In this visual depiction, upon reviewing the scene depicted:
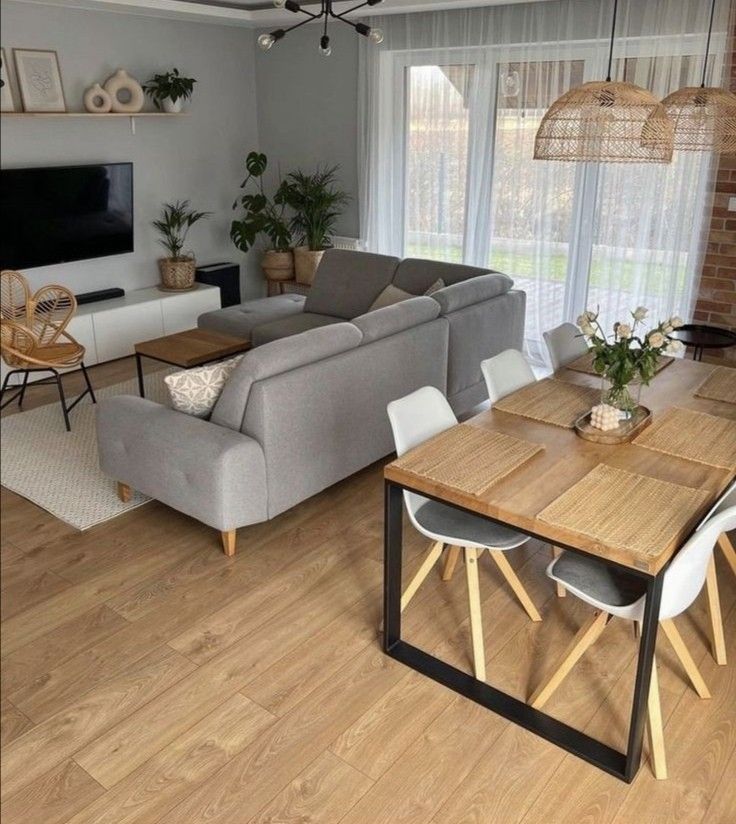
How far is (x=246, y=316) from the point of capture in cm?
504

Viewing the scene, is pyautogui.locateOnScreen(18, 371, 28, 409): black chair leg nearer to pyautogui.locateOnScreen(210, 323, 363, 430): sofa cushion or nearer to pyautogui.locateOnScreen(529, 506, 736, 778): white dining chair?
pyautogui.locateOnScreen(529, 506, 736, 778): white dining chair

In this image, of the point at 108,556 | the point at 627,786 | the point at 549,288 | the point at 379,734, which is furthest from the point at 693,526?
the point at 549,288

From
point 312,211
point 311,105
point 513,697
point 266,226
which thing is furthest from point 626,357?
point 311,105

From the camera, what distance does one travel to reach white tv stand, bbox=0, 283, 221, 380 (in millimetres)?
3311

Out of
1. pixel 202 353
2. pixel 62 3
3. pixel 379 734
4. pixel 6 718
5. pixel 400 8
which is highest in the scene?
pixel 400 8

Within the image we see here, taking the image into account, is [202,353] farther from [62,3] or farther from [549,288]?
[62,3]

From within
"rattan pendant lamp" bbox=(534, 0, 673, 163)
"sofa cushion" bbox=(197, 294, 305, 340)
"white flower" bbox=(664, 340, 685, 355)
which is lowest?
"sofa cushion" bbox=(197, 294, 305, 340)

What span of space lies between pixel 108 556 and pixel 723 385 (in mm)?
2499

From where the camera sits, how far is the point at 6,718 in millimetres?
704

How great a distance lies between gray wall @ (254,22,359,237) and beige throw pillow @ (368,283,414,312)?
1.86 metres

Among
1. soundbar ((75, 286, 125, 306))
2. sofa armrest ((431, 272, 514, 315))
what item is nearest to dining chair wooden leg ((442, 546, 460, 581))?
sofa armrest ((431, 272, 514, 315))

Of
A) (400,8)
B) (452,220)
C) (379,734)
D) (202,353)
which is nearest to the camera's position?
(379,734)

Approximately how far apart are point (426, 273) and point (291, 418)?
6.91 feet

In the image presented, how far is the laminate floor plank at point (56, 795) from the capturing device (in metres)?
1.87
